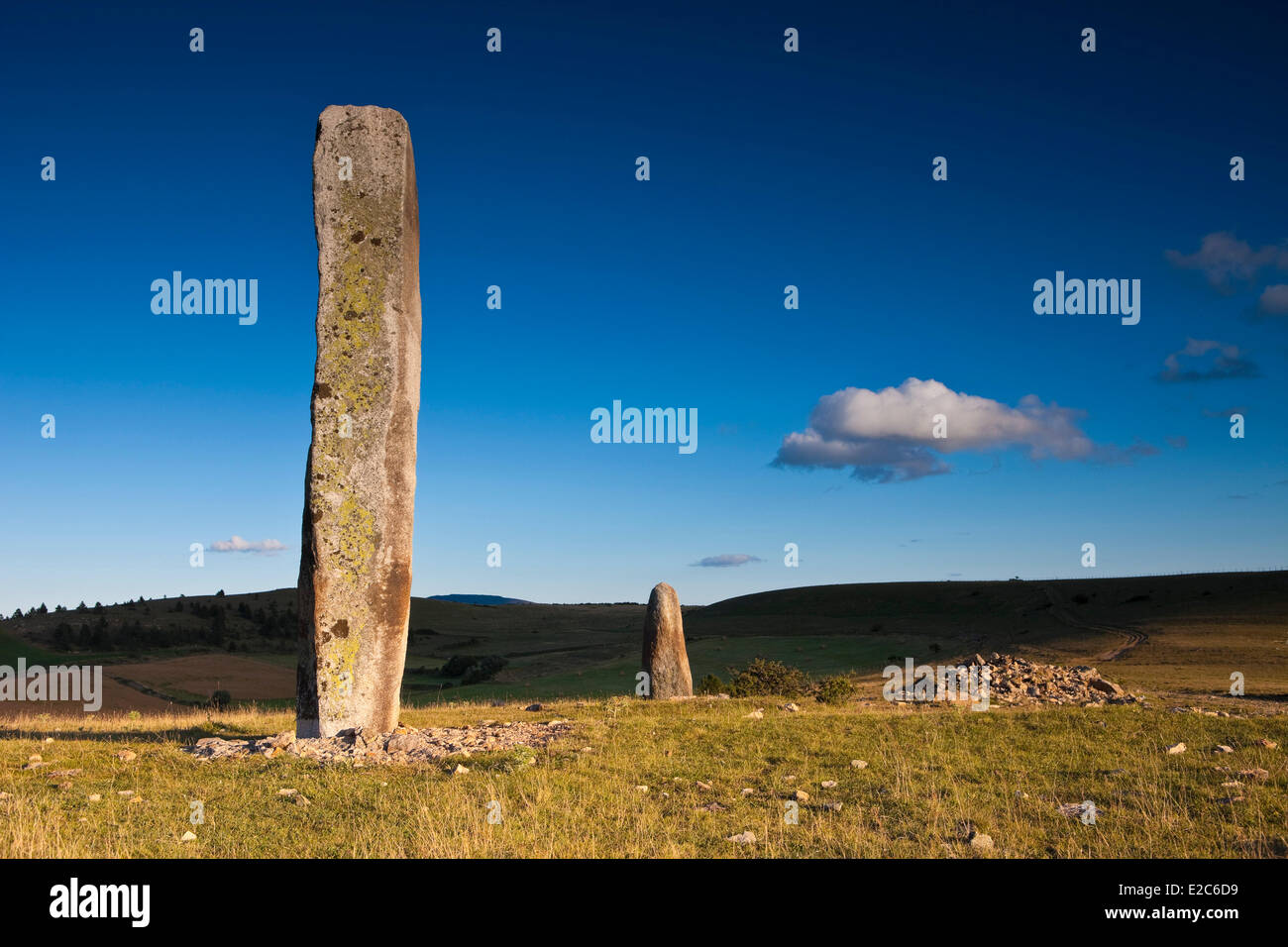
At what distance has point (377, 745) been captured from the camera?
11367mm

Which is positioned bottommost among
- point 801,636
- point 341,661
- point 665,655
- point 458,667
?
point 458,667

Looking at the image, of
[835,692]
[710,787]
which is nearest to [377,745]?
[710,787]

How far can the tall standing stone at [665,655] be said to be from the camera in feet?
68.7

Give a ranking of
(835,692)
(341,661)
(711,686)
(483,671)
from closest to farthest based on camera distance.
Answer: (341,661) → (835,692) → (711,686) → (483,671)

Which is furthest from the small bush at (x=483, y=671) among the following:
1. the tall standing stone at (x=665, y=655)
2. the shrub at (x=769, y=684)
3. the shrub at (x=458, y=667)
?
the tall standing stone at (x=665, y=655)

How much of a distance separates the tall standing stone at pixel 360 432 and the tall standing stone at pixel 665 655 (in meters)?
9.11

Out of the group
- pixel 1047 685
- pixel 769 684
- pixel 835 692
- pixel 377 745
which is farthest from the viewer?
pixel 769 684

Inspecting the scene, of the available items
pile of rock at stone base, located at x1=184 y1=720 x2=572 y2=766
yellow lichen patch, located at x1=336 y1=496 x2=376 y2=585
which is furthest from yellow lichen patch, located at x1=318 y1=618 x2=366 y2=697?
yellow lichen patch, located at x1=336 y1=496 x2=376 y2=585

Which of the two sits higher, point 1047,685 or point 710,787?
point 710,787

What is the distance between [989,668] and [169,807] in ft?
64.9

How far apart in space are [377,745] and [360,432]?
169 inches

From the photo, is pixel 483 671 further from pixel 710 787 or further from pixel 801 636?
pixel 710 787

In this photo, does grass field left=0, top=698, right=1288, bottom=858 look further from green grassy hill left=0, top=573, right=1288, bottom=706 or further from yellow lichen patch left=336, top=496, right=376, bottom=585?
green grassy hill left=0, top=573, right=1288, bottom=706
